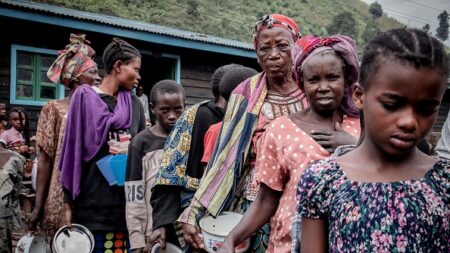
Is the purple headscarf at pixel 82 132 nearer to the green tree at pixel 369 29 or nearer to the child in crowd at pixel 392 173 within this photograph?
the child in crowd at pixel 392 173

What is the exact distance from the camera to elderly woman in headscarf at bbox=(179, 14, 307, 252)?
232 cm

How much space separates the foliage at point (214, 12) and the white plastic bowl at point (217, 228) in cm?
3294

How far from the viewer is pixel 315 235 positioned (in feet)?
4.64

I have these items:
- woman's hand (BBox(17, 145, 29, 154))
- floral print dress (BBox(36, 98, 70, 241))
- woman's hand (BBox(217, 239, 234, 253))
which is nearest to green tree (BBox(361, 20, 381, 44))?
woman's hand (BBox(17, 145, 29, 154))

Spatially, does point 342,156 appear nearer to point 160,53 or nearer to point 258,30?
point 258,30

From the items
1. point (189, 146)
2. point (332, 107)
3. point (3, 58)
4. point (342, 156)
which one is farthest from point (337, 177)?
point (3, 58)

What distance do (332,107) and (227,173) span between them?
2.15 ft

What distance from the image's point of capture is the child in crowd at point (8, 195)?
4008 millimetres

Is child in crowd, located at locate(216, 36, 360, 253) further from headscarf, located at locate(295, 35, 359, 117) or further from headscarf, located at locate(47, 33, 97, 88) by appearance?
headscarf, located at locate(47, 33, 97, 88)

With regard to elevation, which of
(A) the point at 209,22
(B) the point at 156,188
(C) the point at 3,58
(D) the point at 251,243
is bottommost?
(D) the point at 251,243

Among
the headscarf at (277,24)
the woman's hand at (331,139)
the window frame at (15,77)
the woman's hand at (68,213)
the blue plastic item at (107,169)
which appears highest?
the window frame at (15,77)

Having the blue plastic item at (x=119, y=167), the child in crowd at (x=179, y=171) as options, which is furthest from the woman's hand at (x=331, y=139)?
the blue plastic item at (x=119, y=167)

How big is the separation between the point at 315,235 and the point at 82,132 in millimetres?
2290

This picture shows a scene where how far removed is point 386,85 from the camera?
127 centimetres
